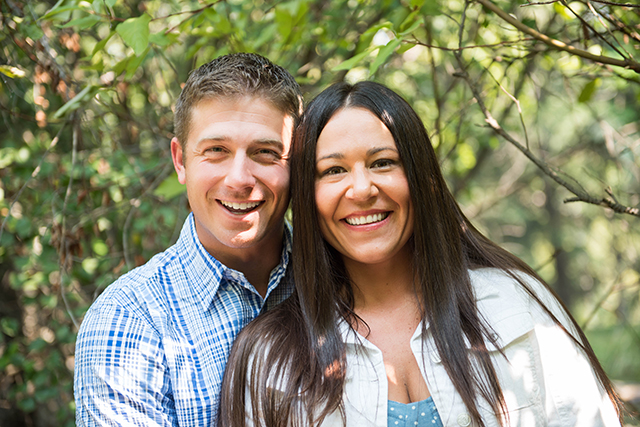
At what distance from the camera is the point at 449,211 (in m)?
1.98

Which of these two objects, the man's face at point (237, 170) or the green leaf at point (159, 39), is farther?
the green leaf at point (159, 39)

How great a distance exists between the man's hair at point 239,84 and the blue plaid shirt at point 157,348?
24.8 inches

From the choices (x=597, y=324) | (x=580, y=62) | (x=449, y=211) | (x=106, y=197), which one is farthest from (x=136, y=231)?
(x=597, y=324)

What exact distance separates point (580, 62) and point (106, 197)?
2847mm

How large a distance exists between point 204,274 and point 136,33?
3.07ft

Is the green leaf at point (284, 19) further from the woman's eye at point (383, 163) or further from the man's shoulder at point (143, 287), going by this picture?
the man's shoulder at point (143, 287)

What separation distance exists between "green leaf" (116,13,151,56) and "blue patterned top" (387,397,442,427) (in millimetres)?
1547

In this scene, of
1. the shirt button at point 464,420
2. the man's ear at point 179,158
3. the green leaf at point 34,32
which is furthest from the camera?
the green leaf at point 34,32

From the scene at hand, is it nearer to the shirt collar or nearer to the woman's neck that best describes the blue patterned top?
the woman's neck

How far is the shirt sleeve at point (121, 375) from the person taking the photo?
1773 millimetres

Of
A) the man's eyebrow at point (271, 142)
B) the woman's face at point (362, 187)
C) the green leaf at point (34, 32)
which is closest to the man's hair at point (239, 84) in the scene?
the man's eyebrow at point (271, 142)

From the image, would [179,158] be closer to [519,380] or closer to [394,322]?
[394,322]

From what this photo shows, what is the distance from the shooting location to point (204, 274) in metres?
2.03

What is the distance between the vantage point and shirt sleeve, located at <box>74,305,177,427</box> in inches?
69.8
